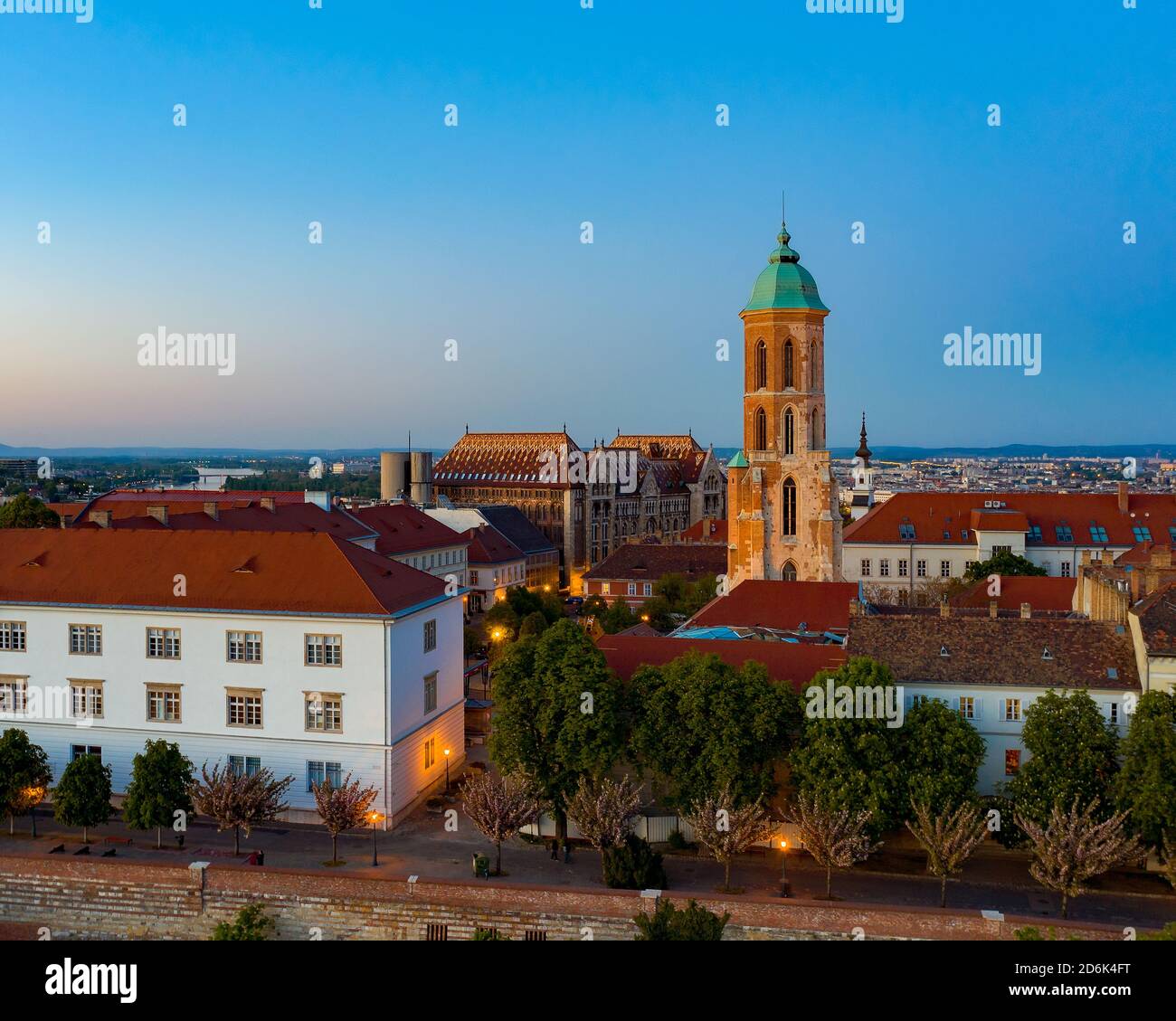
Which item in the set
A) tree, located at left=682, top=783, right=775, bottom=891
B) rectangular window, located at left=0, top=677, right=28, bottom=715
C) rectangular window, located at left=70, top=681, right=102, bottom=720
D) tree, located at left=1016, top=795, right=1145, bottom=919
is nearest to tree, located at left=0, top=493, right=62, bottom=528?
rectangular window, located at left=0, top=677, right=28, bottom=715

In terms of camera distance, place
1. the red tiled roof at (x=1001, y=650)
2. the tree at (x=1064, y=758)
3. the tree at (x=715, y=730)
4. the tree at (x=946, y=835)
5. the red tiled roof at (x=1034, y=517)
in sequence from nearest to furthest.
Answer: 1. the tree at (x=946, y=835)
2. the tree at (x=1064, y=758)
3. the tree at (x=715, y=730)
4. the red tiled roof at (x=1001, y=650)
5. the red tiled roof at (x=1034, y=517)

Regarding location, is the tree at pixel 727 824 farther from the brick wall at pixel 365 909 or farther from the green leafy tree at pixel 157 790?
the green leafy tree at pixel 157 790

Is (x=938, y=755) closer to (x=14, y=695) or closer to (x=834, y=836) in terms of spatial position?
(x=834, y=836)

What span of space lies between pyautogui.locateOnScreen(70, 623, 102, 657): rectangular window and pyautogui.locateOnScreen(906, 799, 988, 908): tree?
96.6ft

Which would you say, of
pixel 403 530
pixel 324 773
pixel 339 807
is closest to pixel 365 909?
pixel 339 807

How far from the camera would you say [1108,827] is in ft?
103

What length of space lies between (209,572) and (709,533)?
75933 millimetres

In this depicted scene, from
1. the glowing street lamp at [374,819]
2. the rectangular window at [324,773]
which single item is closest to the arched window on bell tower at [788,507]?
the rectangular window at [324,773]

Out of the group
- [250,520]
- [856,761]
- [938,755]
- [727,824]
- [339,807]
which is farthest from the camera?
[250,520]

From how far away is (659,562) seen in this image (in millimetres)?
91250

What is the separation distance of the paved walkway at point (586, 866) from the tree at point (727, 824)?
1277 millimetres

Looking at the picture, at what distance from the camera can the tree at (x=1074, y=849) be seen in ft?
101
